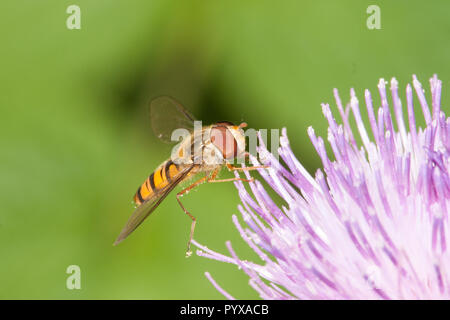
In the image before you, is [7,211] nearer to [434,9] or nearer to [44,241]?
[44,241]

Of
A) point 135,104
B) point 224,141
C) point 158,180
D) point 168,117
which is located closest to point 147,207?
point 158,180

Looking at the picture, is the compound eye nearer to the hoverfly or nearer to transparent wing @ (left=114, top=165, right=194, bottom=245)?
the hoverfly

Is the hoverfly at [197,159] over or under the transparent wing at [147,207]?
over

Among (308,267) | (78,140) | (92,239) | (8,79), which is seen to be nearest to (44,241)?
(92,239)

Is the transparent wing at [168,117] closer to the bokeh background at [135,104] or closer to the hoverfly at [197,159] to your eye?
the hoverfly at [197,159]

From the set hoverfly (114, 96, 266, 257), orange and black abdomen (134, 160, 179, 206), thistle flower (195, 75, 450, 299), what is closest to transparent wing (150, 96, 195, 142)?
hoverfly (114, 96, 266, 257)

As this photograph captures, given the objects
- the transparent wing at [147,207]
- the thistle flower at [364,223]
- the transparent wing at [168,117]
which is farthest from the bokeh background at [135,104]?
the transparent wing at [147,207]

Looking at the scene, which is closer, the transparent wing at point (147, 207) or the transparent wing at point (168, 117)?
the transparent wing at point (147, 207)
